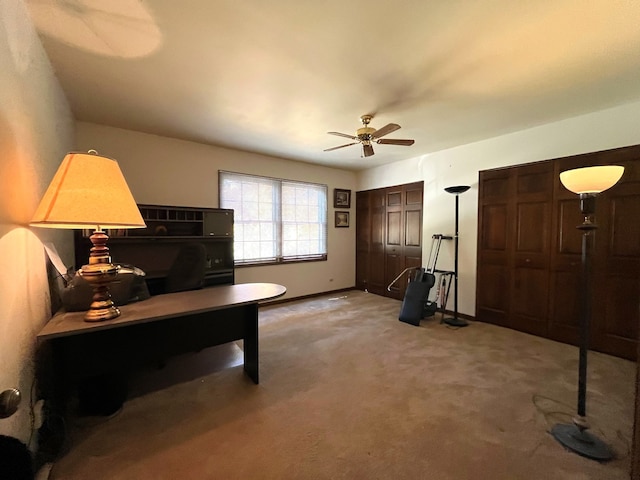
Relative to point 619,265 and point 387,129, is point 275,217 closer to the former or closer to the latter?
point 387,129

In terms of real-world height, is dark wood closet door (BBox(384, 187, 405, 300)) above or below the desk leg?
above

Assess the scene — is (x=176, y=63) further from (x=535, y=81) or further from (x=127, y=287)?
(x=535, y=81)

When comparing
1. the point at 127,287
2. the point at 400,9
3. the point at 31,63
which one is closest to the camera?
the point at 400,9

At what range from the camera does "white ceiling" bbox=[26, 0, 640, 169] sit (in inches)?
63.7

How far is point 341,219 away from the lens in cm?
576

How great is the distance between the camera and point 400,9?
1.59 metres

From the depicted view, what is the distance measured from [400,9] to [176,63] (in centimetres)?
166

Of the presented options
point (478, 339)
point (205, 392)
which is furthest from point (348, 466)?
point (478, 339)

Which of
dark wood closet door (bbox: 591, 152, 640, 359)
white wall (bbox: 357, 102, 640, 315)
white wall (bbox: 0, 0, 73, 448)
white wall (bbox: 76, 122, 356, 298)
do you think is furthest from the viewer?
white wall (bbox: 76, 122, 356, 298)

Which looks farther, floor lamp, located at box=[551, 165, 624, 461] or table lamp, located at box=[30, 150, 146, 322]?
floor lamp, located at box=[551, 165, 624, 461]

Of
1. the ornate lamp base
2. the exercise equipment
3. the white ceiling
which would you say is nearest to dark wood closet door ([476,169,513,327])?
the exercise equipment

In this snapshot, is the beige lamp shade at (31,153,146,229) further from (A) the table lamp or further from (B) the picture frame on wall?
(B) the picture frame on wall

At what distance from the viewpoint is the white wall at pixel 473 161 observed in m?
2.88

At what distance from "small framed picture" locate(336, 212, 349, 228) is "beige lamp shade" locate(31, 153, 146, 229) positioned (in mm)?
4393
